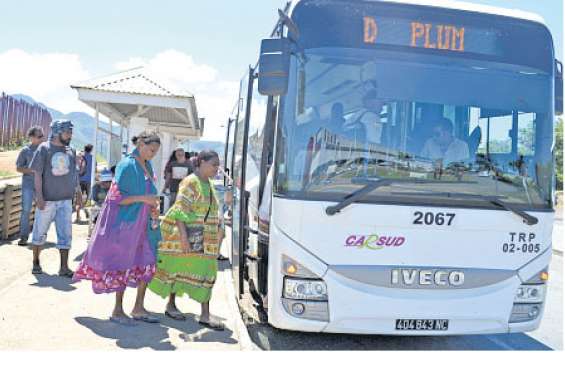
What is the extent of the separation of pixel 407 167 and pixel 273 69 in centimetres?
137

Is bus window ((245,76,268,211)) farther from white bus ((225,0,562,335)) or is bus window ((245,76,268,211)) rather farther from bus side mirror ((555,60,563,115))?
bus side mirror ((555,60,563,115))

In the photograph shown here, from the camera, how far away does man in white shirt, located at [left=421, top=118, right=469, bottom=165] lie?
201 inches

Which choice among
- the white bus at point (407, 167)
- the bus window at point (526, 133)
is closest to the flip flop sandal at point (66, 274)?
the white bus at point (407, 167)

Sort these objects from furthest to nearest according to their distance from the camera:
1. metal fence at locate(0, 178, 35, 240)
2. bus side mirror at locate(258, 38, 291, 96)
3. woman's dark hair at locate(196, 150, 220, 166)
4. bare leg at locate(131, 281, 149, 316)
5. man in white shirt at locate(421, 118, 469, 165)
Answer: metal fence at locate(0, 178, 35, 240) < bare leg at locate(131, 281, 149, 316) < woman's dark hair at locate(196, 150, 220, 166) < man in white shirt at locate(421, 118, 469, 165) < bus side mirror at locate(258, 38, 291, 96)

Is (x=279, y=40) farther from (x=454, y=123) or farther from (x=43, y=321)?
(x=43, y=321)

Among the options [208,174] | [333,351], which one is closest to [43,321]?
[208,174]

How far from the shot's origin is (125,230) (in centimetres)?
579

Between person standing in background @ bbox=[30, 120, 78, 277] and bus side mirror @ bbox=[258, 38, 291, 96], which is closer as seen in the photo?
bus side mirror @ bbox=[258, 38, 291, 96]

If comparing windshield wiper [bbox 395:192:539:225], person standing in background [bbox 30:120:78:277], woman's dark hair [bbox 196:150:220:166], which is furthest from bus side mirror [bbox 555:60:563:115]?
person standing in background [bbox 30:120:78:277]

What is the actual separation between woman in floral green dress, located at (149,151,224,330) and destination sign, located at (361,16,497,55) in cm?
189

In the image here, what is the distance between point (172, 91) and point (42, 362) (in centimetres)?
662

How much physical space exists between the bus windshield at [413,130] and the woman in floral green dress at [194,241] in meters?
1.14

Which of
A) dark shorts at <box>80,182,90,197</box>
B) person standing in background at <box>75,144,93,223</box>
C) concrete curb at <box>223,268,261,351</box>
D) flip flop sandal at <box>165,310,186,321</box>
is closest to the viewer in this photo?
concrete curb at <box>223,268,261,351</box>

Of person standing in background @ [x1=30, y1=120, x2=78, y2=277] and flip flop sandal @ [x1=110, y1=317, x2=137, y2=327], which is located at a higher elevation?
person standing in background @ [x1=30, y1=120, x2=78, y2=277]
